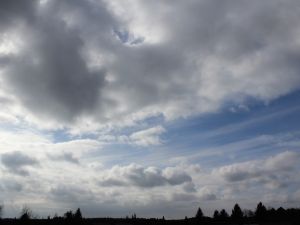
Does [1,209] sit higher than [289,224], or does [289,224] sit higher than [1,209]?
[1,209]

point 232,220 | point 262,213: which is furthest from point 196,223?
point 262,213

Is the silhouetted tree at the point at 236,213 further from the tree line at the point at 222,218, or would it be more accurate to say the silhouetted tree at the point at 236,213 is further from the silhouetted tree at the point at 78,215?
the silhouetted tree at the point at 78,215

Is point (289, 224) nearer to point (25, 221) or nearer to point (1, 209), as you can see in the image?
point (25, 221)

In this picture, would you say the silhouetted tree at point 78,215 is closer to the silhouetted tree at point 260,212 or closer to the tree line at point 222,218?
the tree line at point 222,218

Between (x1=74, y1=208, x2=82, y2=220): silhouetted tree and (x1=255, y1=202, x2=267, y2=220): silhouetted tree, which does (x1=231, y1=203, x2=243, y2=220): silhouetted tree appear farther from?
(x1=74, y1=208, x2=82, y2=220): silhouetted tree

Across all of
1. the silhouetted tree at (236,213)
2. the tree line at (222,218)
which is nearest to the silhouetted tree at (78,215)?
the tree line at (222,218)

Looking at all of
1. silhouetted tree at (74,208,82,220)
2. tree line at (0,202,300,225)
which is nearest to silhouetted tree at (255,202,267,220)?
tree line at (0,202,300,225)

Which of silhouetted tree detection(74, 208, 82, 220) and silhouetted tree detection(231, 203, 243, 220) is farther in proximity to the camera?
silhouetted tree detection(231, 203, 243, 220)

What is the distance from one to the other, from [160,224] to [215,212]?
82.9ft

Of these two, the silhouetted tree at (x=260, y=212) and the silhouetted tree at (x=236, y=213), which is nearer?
the silhouetted tree at (x=260, y=212)

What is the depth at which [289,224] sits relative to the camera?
11650 centimetres

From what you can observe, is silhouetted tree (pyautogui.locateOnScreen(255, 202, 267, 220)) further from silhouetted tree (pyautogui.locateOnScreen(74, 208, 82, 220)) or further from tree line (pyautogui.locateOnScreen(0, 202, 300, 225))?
silhouetted tree (pyautogui.locateOnScreen(74, 208, 82, 220))

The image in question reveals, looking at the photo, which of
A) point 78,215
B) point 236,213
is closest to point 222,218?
point 236,213

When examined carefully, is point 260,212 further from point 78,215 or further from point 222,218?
point 78,215
